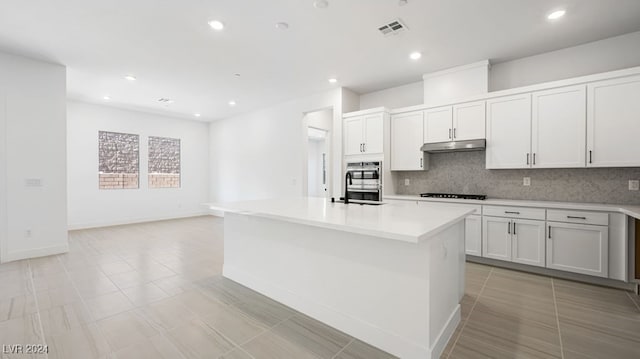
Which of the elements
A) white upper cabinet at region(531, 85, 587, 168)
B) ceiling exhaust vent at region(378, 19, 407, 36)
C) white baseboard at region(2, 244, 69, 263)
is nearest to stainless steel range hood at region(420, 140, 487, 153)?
white upper cabinet at region(531, 85, 587, 168)

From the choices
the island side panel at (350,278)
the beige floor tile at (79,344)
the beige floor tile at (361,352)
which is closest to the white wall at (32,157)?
the beige floor tile at (79,344)

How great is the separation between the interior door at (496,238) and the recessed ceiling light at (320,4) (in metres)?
3.34

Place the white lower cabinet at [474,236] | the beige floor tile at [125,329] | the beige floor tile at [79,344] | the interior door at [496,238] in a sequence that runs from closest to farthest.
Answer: the beige floor tile at [79,344], the beige floor tile at [125,329], the interior door at [496,238], the white lower cabinet at [474,236]

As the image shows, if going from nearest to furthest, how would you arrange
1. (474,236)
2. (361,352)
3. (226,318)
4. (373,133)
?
(361,352) < (226,318) < (474,236) < (373,133)

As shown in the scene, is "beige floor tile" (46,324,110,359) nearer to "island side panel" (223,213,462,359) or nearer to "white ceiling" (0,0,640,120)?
"island side panel" (223,213,462,359)

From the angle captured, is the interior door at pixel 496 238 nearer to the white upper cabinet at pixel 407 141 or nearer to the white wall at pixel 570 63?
the white upper cabinet at pixel 407 141

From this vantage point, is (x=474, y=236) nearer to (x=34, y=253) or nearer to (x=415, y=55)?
(x=415, y=55)

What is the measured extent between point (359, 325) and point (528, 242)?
107 inches

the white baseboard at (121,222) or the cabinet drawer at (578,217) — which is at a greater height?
the cabinet drawer at (578,217)

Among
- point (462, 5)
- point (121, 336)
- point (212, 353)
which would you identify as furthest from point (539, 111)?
point (121, 336)

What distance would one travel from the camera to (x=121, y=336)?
6.56 feet

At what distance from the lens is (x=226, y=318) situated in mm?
2273

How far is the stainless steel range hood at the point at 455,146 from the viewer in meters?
3.80

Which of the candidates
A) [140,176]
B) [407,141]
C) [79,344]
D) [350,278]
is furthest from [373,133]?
[140,176]
